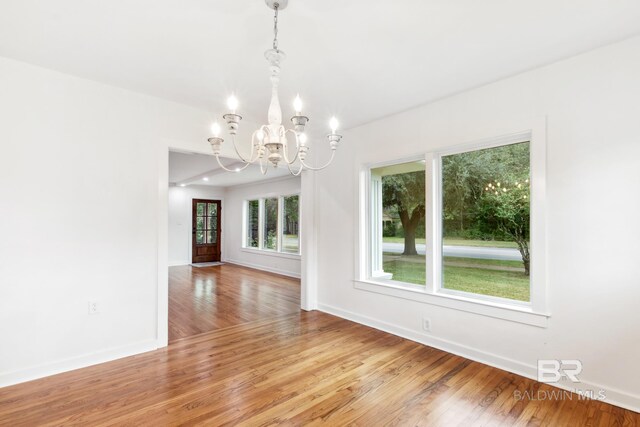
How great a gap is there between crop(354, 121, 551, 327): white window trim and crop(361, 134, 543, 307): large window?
0.01 m

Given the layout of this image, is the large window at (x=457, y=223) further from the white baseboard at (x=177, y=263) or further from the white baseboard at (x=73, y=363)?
the white baseboard at (x=177, y=263)

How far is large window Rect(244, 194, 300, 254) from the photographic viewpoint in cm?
792

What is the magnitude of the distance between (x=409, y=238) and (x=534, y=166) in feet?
5.10

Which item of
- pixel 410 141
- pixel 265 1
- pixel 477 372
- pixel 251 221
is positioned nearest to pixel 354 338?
pixel 477 372

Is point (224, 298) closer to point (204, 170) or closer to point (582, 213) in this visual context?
point (204, 170)

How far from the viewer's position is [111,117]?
3.04 metres

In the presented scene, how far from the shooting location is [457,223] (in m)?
3.34

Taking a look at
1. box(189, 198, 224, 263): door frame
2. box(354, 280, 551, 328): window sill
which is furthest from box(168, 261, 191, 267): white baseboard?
box(354, 280, 551, 328): window sill

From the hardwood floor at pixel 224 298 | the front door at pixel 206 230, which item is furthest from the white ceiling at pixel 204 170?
the hardwood floor at pixel 224 298

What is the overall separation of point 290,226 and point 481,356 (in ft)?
18.7

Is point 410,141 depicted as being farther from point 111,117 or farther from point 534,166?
point 111,117

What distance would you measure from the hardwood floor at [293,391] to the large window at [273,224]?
15.2ft

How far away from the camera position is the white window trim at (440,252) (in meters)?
2.61

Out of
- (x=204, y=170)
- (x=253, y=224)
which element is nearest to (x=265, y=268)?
(x=253, y=224)
